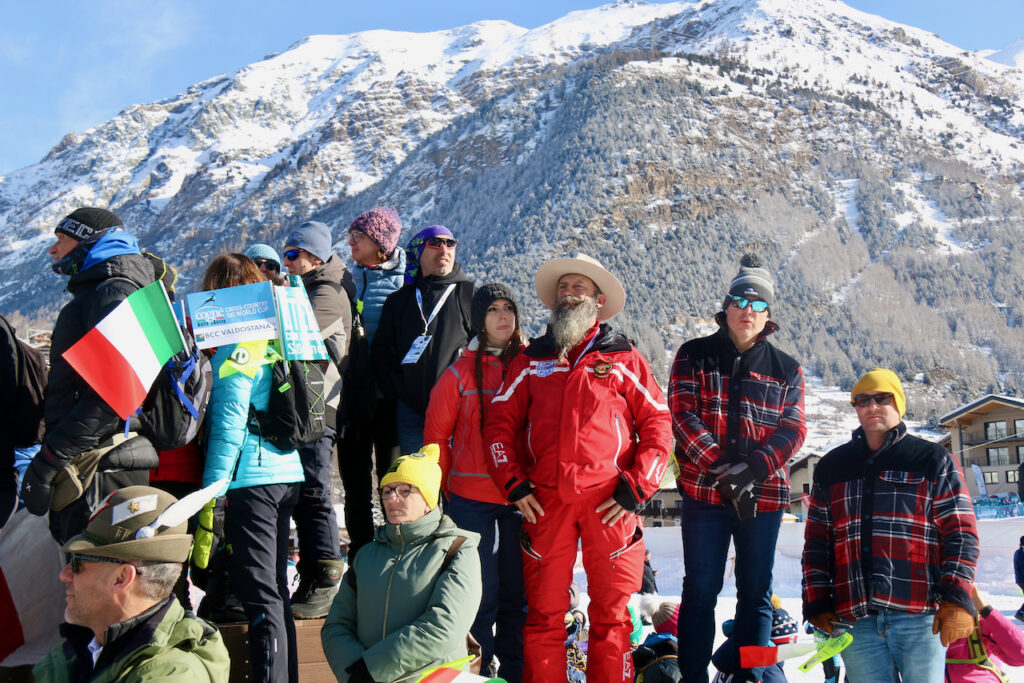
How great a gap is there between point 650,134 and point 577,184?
35.0ft

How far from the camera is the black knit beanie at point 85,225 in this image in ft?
10.6

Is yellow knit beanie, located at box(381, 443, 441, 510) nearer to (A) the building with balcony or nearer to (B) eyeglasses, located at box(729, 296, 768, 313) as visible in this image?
(B) eyeglasses, located at box(729, 296, 768, 313)

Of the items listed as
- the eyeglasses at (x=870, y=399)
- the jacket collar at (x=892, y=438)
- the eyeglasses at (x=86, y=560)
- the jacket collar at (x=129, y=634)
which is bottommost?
the jacket collar at (x=129, y=634)

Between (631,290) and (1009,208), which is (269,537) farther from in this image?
(1009,208)

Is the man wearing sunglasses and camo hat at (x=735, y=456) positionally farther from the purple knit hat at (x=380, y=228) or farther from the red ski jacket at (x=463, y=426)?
the purple knit hat at (x=380, y=228)

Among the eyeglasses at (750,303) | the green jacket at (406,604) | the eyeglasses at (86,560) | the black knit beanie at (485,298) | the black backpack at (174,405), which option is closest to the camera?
the eyeglasses at (86,560)

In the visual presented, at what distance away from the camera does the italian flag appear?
114 inches

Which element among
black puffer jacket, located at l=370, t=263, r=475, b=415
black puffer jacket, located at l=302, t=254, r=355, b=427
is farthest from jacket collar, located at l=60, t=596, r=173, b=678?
black puffer jacket, located at l=370, t=263, r=475, b=415

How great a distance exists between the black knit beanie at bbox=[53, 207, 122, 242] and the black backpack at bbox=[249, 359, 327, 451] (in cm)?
85

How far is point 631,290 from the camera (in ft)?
217

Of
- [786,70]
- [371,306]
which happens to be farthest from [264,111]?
[371,306]

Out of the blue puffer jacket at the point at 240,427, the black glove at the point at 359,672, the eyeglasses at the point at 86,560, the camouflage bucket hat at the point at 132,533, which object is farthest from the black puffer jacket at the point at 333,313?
the eyeglasses at the point at 86,560

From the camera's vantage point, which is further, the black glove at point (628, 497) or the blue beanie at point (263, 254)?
the blue beanie at point (263, 254)

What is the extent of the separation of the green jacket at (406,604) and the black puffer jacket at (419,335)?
117 cm
